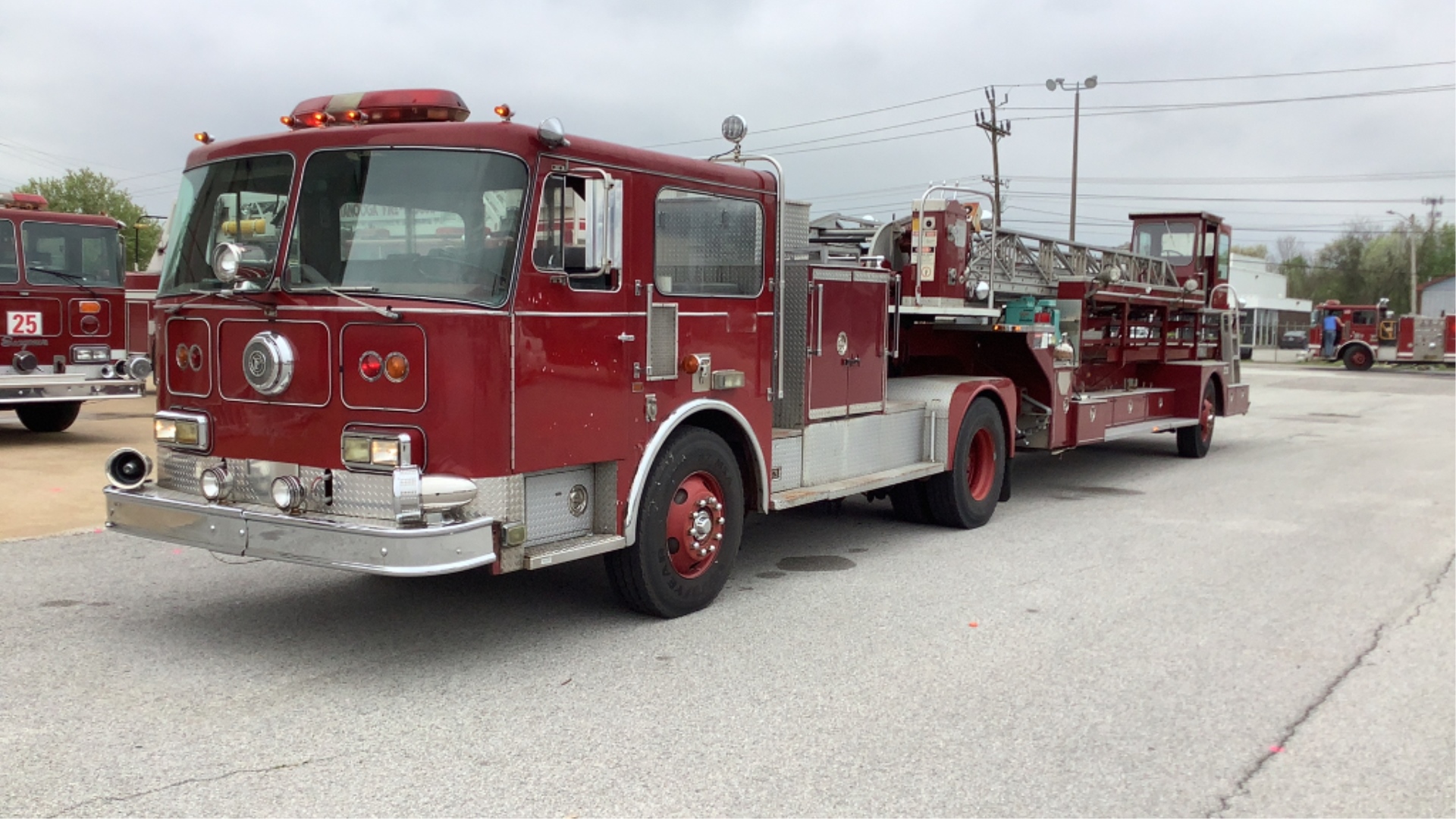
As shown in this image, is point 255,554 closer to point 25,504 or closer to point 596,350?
point 596,350

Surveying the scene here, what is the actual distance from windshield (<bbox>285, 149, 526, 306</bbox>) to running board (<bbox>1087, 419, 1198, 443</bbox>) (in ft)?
27.0

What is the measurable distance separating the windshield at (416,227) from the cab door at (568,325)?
147mm

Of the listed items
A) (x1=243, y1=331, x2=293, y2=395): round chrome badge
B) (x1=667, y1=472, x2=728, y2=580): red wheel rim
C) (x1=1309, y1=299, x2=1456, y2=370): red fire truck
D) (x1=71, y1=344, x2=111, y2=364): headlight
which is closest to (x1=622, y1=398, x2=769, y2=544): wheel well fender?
(x1=667, y1=472, x2=728, y2=580): red wheel rim

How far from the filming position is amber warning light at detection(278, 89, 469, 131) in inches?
209

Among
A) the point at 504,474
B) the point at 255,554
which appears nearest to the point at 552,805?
the point at 504,474

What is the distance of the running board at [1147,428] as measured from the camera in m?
11.9

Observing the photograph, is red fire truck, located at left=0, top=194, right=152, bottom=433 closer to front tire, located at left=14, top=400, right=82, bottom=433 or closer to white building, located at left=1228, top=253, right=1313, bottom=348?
front tire, located at left=14, top=400, right=82, bottom=433

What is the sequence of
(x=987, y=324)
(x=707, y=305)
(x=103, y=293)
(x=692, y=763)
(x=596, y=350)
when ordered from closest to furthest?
(x=692, y=763) → (x=596, y=350) → (x=707, y=305) → (x=987, y=324) → (x=103, y=293)

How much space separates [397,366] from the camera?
4.96m

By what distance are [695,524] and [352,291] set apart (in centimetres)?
217

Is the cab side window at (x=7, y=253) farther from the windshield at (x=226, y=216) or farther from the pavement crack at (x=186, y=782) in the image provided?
the pavement crack at (x=186, y=782)

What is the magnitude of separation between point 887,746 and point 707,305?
2761 mm

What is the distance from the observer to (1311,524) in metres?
9.41

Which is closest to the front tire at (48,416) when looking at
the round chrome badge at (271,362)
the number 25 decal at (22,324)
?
the number 25 decal at (22,324)
